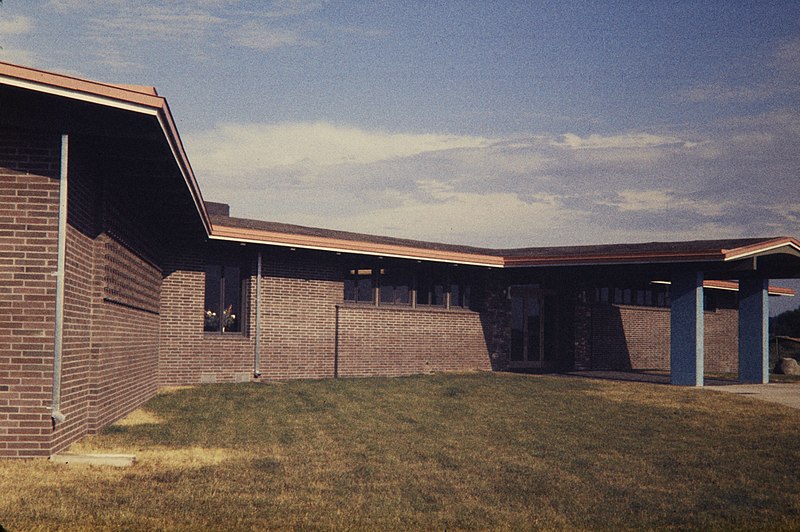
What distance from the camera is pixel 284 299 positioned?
66.2ft

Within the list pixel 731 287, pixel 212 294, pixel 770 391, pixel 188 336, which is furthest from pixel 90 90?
pixel 731 287

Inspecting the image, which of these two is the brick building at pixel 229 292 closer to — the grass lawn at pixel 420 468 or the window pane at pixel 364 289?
the window pane at pixel 364 289

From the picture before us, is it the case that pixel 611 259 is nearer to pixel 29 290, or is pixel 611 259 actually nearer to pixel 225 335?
pixel 225 335

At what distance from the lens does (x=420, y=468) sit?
9.39m

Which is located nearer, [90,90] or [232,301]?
[90,90]

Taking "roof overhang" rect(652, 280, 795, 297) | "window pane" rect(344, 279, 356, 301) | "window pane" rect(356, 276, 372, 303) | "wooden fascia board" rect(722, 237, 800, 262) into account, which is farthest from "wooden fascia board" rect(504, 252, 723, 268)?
"roof overhang" rect(652, 280, 795, 297)

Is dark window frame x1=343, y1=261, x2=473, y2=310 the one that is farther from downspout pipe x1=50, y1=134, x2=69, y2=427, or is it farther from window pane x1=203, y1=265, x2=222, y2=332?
downspout pipe x1=50, y1=134, x2=69, y2=427

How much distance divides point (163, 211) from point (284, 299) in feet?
20.3

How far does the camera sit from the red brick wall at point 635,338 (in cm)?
2722

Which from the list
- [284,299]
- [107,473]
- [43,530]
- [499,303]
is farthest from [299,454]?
[499,303]

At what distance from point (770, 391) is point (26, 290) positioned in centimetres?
1779

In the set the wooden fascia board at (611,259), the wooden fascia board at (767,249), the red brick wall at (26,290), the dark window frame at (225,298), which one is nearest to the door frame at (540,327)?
the wooden fascia board at (611,259)

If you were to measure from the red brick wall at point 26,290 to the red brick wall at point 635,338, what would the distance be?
20.9 meters

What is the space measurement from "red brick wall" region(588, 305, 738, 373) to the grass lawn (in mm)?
10628
